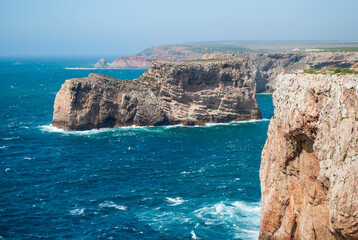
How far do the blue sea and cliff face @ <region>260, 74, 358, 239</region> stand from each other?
32.1 ft

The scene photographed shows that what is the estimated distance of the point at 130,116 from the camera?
105 meters

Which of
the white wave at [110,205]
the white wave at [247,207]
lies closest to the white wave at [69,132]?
the white wave at [110,205]

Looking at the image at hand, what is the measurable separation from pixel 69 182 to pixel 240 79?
6257cm

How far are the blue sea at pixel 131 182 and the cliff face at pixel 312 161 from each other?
9.78 meters

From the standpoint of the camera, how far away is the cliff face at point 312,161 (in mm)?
26234

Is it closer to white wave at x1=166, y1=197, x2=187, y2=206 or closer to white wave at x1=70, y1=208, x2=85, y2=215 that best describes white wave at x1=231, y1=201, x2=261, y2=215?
white wave at x1=166, y1=197, x2=187, y2=206

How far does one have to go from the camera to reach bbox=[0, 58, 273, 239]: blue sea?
48.2 m

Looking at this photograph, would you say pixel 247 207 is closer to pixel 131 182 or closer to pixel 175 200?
pixel 175 200

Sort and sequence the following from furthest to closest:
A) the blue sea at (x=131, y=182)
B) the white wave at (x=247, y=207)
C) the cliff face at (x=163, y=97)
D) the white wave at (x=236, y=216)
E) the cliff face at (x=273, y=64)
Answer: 1. the cliff face at (x=273, y=64)
2. the cliff face at (x=163, y=97)
3. the white wave at (x=247, y=207)
4. the blue sea at (x=131, y=182)
5. the white wave at (x=236, y=216)

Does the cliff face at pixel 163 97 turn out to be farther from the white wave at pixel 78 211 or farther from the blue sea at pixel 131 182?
the white wave at pixel 78 211

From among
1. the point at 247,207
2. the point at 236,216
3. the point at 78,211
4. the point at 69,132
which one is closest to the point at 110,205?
the point at 78,211

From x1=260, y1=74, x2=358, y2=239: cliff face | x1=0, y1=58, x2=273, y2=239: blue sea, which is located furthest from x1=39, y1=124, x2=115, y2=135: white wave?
x1=260, y1=74, x2=358, y2=239: cliff face

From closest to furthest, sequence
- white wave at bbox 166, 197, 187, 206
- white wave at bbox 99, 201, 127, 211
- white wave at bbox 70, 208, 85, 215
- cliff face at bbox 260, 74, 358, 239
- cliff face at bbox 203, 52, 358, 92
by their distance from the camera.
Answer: cliff face at bbox 260, 74, 358, 239 → white wave at bbox 70, 208, 85, 215 → white wave at bbox 99, 201, 127, 211 → white wave at bbox 166, 197, 187, 206 → cliff face at bbox 203, 52, 358, 92

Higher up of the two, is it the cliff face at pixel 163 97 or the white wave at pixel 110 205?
the cliff face at pixel 163 97
